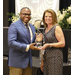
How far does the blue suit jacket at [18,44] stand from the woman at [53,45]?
0.30 metres

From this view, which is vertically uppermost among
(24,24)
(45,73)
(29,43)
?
(24,24)

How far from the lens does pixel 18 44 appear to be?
7.37 feet

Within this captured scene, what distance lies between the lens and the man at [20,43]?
227cm

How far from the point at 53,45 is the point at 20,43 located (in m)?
0.49

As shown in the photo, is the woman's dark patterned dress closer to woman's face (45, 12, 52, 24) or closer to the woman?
the woman

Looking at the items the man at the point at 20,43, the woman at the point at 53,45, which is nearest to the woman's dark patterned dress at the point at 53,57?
the woman at the point at 53,45

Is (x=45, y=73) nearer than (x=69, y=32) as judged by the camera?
Yes

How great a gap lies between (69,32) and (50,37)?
0.70 metres

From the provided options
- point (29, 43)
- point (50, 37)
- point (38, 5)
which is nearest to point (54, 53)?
point (50, 37)

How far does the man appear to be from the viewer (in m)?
2.27

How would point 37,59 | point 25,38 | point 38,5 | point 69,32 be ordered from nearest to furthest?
point 25,38
point 69,32
point 37,59
point 38,5

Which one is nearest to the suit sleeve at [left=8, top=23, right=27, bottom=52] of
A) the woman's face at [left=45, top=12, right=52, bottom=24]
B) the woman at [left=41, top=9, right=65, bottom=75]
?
the woman at [left=41, top=9, right=65, bottom=75]

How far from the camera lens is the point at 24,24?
2400 mm

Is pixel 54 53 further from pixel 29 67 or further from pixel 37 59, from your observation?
pixel 37 59
